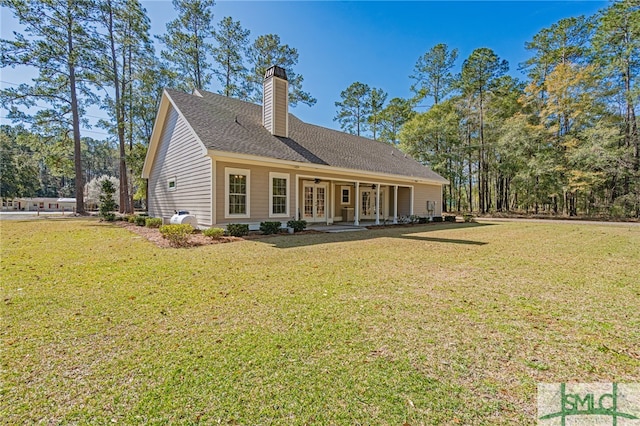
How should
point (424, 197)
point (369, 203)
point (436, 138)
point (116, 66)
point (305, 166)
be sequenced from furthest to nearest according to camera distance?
point (436, 138) < point (116, 66) < point (424, 197) < point (369, 203) < point (305, 166)

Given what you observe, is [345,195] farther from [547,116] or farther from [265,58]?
[547,116]

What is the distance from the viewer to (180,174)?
12.0 m

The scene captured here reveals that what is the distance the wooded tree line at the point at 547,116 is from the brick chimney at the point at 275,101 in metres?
17.8

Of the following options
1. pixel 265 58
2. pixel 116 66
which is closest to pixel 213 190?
pixel 265 58

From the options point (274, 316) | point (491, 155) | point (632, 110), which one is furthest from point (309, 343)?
point (491, 155)

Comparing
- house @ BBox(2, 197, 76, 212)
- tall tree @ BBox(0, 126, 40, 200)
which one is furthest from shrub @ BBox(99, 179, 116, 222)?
house @ BBox(2, 197, 76, 212)

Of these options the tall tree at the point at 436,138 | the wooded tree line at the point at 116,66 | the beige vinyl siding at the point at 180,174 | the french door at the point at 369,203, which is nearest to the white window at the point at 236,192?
→ the beige vinyl siding at the point at 180,174

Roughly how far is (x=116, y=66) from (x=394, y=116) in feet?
86.9

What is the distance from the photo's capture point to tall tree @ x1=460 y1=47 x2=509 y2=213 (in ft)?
80.9

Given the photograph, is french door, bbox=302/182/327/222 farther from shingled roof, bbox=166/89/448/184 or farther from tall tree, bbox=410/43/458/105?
tall tree, bbox=410/43/458/105

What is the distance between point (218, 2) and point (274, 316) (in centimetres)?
2671

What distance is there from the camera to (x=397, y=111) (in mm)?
32062

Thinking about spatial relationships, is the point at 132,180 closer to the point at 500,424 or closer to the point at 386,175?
the point at 386,175

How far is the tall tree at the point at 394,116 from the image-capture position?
31.9 meters
